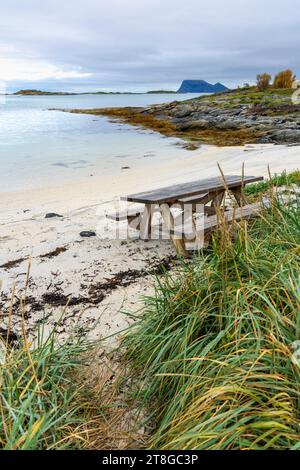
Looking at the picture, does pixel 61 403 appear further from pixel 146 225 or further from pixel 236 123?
pixel 236 123

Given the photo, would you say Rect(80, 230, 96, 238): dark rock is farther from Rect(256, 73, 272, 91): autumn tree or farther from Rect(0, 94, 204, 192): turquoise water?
Rect(256, 73, 272, 91): autumn tree

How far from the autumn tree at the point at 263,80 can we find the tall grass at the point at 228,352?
44342 millimetres

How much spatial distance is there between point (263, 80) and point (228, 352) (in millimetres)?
45980

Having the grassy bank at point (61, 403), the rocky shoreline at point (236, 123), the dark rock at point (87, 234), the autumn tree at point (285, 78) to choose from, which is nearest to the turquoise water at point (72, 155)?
the rocky shoreline at point (236, 123)

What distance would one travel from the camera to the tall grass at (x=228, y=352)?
71.8 inches

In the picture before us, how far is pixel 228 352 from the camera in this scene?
90.6 inches

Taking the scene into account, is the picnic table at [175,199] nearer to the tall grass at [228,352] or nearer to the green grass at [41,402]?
the tall grass at [228,352]

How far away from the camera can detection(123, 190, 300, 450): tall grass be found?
182 centimetres

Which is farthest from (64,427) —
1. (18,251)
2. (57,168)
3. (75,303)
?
(57,168)

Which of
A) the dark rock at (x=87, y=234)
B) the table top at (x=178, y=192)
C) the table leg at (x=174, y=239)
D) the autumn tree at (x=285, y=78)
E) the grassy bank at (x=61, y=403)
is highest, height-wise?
the autumn tree at (x=285, y=78)

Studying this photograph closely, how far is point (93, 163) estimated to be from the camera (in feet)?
53.8

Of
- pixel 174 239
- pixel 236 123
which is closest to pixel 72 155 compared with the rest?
pixel 236 123

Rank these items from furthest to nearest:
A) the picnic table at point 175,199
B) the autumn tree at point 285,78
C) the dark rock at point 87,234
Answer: the autumn tree at point 285,78, the dark rock at point 87,234, the picnic table at point 175,199

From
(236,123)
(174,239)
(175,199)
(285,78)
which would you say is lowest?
(174,239)
